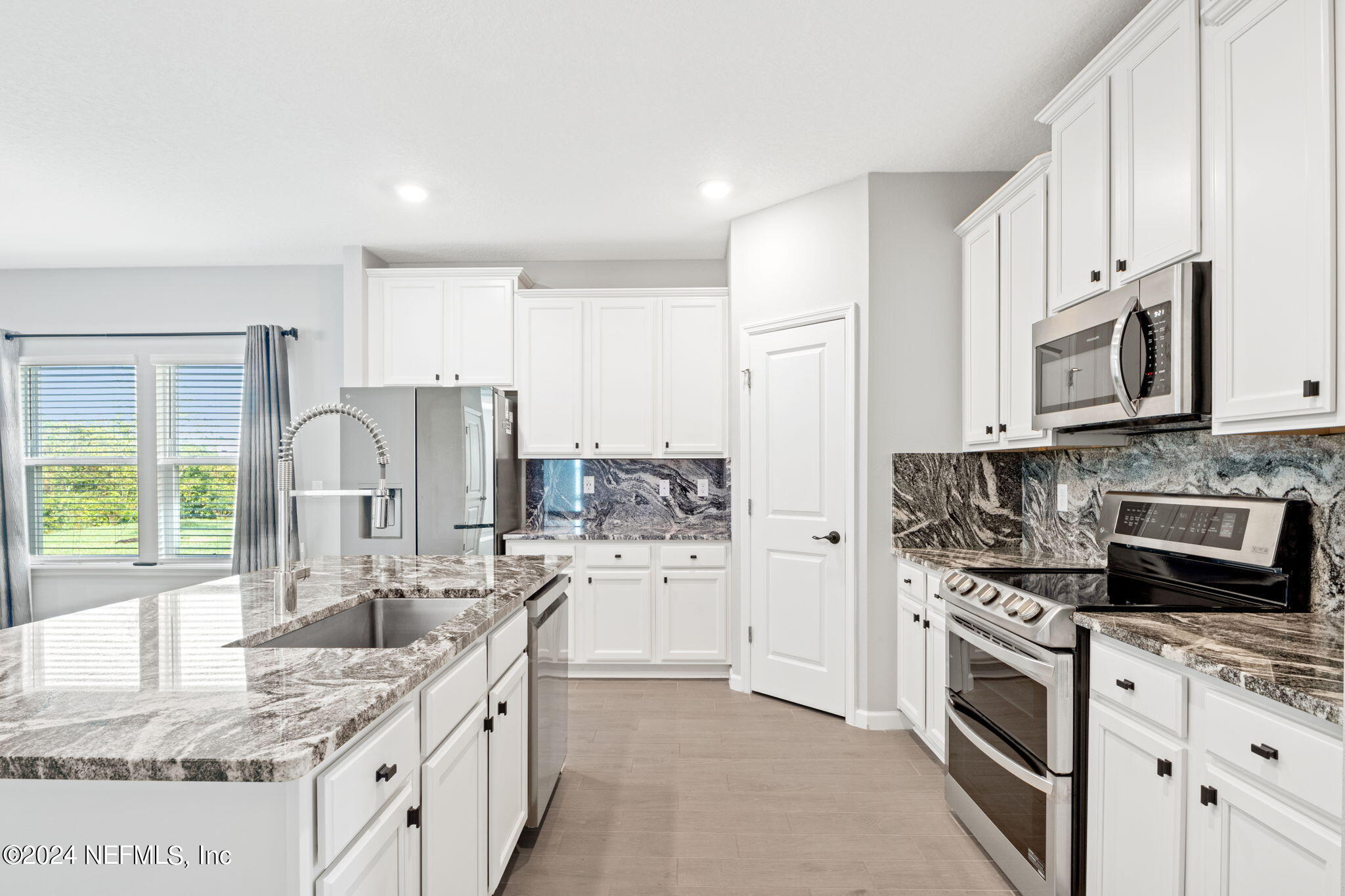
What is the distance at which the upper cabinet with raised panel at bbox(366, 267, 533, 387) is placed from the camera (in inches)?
175

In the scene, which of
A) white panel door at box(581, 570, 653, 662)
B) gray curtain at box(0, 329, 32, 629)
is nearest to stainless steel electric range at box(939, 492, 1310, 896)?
white panel door at box(581, 570, 653, 662)

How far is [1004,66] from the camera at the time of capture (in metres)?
2.46

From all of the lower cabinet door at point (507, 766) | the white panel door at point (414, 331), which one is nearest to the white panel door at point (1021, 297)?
the lower cabinet door at point (507, 766)

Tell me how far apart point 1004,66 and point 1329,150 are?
1.35m

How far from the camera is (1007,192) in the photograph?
2.79m

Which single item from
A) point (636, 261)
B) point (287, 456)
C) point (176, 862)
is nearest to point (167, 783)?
point (176, 862)

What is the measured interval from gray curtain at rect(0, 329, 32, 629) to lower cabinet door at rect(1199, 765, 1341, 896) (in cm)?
648

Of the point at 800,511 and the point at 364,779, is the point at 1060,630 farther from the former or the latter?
the point at 800,511

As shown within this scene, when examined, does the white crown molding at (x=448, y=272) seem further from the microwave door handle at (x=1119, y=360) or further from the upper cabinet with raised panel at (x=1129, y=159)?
the microwave door handle at (x=1119, y=360)

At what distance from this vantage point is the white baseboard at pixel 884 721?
3309mm

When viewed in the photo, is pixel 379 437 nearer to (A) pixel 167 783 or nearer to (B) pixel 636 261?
(A) pixel 167 783

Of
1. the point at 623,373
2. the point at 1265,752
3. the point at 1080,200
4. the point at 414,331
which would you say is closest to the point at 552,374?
the point at 623,373

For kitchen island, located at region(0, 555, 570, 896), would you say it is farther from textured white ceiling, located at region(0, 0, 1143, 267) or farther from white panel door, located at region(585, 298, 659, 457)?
white panel door, located at region(585, 298, 659, 457)

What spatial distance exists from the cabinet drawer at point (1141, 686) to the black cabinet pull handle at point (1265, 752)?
19cm
